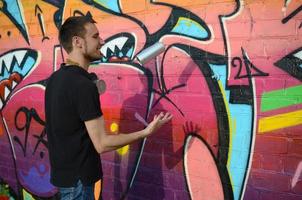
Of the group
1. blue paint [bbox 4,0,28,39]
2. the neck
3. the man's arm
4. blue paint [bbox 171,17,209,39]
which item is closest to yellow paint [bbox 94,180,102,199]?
the man's arm

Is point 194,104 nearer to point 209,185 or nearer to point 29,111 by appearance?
point 209,185

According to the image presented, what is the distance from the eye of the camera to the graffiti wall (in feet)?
9.68

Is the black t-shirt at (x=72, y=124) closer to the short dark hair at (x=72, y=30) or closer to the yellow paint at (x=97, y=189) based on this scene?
the yellow paint at (x=97, y=189)

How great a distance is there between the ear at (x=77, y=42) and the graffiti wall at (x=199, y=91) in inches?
34.2

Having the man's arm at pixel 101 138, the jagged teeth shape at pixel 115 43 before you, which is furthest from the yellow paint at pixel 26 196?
the man's arm at pixel 101 138

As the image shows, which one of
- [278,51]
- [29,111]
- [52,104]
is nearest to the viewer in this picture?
[52,104]

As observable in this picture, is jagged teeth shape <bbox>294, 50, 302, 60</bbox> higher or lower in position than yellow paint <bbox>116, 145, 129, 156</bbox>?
higher

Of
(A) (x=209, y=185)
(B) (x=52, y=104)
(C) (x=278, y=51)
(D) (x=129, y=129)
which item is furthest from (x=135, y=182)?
(C) (x=278, y=51)

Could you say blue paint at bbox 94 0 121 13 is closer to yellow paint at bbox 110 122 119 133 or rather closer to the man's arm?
yellow paint at bbox 110 122 119 133

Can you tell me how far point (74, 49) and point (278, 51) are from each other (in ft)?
4.34

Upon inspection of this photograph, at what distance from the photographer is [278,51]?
9.64ft

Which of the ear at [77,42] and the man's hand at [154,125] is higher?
the ear at [77,42]

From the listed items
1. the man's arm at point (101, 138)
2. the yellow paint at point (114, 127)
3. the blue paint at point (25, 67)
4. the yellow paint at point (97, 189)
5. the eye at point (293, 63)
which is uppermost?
the eye at point (293, 63)

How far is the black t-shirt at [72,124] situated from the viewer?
102 inches
